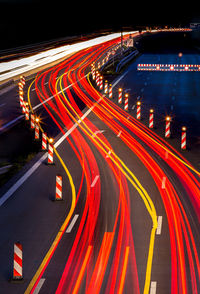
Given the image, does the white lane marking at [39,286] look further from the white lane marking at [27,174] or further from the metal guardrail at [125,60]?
the metal guardrail at [125,60]

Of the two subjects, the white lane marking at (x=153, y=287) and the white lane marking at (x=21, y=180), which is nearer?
the white lane marking at (x=153, y=287)

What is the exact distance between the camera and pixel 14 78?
48625 millimetres

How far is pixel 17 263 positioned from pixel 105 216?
4444 millimetres

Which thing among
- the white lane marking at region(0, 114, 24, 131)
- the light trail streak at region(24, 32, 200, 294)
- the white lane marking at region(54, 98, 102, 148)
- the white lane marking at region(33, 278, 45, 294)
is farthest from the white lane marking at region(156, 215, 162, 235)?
the white lane marking at region(0, 114, 24, 131)

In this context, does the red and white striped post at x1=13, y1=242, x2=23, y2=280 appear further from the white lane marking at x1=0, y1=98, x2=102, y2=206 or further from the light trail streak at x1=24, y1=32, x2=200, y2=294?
the white lane marking at x1=0, y1=98, x2=102, y2=206

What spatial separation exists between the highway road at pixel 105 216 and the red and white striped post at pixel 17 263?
18 cm

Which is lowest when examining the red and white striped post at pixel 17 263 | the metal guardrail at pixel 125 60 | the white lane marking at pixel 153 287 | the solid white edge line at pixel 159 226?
the metal guardrail at pixel 125 60

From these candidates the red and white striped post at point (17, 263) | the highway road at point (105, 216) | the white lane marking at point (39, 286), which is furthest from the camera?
the highway road at point (105, 216)

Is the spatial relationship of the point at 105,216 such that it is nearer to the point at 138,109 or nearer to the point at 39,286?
the point at 39,286

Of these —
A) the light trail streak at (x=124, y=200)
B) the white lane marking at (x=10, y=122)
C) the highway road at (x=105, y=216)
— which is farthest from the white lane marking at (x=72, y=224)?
the white lane marking at (x=10, y=122)

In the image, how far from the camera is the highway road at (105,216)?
11.5 m

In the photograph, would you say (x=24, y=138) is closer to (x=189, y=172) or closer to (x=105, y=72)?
(x=189, y=172)

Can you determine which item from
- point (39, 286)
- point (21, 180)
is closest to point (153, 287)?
point (39, 286)

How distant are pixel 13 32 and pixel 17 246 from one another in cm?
11064
